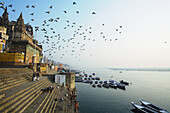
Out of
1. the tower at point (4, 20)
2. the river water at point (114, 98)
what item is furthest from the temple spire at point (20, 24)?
the river water at point (114, 98)

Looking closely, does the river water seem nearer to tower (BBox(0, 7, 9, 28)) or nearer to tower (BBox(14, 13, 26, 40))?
tower (BBox(14, 13, 26, 40))

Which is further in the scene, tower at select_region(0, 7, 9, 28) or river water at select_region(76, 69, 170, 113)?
tower at select_region(0, 7, 9, 28)

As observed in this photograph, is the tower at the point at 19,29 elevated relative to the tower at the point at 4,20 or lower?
lower

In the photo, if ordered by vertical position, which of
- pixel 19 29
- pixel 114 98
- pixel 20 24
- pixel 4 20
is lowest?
pixel 114 98

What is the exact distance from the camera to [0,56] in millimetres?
22641

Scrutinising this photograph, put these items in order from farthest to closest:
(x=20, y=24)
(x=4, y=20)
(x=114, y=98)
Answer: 1. (x=4, y=20)
2. (x=20, y=24)
3. (x=114, y=98)

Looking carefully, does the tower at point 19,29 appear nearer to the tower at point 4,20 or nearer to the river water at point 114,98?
the tower at point 4,20

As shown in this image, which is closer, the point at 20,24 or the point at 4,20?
the point at 20,24

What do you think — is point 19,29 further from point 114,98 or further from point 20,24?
point 114,98

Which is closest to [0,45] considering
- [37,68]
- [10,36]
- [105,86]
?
[37,68]

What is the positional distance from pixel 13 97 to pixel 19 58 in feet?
67.8

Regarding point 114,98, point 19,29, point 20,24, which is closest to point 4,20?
point 20,24

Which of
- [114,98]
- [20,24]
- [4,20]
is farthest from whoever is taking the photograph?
[4,20]

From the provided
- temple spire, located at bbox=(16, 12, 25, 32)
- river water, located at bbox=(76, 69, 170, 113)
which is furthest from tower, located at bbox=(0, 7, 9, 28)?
river water, located at bbox=(76, 69, 170, 113)
